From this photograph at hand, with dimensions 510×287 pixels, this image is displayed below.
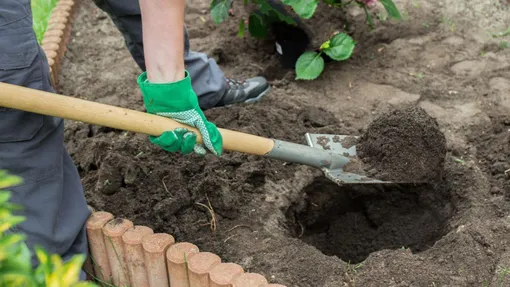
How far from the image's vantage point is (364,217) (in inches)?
134

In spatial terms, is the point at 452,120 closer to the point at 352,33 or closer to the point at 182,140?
the point at 352,33

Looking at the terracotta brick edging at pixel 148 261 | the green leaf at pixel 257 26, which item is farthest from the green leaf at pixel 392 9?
the terracotta brick edging at pixel 148 261

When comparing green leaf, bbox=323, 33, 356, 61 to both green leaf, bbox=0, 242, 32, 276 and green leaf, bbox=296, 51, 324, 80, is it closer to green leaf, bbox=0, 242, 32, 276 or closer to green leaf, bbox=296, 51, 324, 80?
green leaf, bbox=296, 51, 324, 80

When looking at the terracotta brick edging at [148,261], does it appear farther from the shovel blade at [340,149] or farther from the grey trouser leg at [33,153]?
the shovel blade at [340,149]

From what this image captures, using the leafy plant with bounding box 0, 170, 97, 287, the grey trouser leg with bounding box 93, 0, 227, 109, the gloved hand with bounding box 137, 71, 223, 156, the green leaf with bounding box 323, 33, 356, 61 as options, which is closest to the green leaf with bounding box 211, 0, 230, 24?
the grey trouser leg with bounding box 93, 0, 227, 109

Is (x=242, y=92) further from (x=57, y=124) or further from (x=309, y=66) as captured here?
(x=57, y=124)

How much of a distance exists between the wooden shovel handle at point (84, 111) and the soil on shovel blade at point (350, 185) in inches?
19.2

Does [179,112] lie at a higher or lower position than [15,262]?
lower

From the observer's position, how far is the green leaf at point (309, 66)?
382 cm

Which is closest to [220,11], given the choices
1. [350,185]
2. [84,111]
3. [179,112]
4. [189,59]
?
[189,59]

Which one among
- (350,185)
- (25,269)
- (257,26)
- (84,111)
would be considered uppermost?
(25,269)

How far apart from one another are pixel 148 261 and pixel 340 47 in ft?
6.16

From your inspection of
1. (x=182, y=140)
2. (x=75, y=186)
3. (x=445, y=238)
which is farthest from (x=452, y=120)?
(x=75, y=186)

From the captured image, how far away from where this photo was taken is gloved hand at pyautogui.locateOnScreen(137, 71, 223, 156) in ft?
8.25
